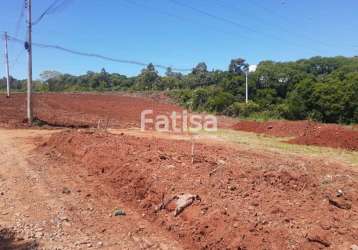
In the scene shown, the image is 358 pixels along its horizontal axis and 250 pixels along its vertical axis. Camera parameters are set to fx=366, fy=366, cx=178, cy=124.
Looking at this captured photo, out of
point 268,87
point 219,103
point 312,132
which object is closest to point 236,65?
point 268,87

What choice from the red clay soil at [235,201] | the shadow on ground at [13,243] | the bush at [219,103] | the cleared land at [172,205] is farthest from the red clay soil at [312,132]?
the bush at [219,103]

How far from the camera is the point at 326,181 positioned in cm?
681

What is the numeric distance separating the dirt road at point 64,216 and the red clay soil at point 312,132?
9881 mm

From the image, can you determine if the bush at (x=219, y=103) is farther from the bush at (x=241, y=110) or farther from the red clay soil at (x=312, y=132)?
the red clay soil at (x=312, y=132)

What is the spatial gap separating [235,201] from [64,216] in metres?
2.66

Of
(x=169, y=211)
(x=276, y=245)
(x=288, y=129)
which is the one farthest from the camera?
(x=288, y=129)

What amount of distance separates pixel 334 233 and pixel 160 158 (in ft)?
13.8

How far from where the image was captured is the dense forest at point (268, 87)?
3628 centimetres

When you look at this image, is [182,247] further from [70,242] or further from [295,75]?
[295,75]

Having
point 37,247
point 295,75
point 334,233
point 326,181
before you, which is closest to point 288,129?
point 326,181

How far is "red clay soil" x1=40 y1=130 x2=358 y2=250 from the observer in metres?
4.35

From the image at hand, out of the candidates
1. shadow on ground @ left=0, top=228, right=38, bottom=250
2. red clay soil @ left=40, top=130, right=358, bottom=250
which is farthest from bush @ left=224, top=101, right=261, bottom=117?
shadow on ground @ left=0, top=228, right=38, bottom=250

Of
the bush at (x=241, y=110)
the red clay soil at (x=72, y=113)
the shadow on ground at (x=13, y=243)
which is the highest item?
the bush at (x=241, y=110)

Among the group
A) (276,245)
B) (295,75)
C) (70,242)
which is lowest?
(70,242)
